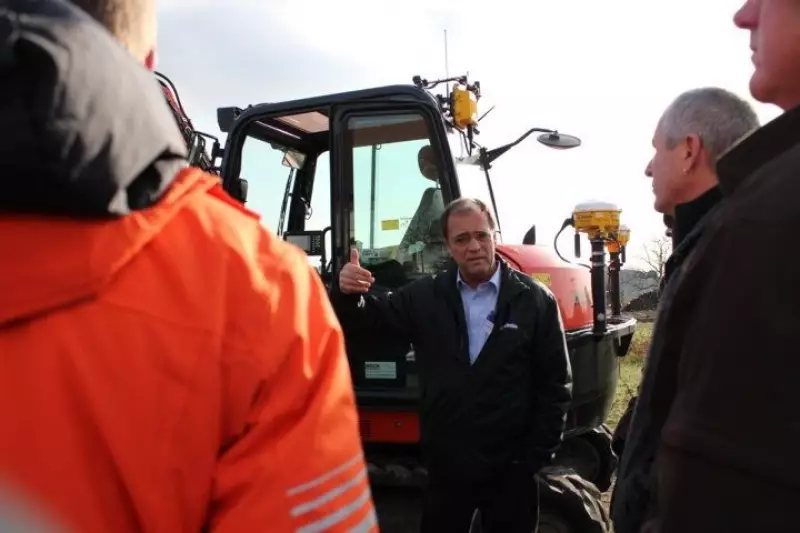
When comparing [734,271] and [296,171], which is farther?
[296,171]

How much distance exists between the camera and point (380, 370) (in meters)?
3.55

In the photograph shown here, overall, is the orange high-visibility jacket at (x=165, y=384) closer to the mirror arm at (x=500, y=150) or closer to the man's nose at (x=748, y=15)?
the man's nose at (x=748, y=15)

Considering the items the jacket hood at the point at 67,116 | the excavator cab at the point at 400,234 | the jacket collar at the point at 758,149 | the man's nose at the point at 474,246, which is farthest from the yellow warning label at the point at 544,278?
the jacket hood at the point at 67,116

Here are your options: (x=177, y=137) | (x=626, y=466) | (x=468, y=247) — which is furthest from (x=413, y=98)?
(x=177, y=137)

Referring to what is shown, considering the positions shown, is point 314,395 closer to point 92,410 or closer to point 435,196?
point 92,410

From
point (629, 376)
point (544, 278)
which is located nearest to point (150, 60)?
point (544, 278)

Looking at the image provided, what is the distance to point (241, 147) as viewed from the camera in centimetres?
415

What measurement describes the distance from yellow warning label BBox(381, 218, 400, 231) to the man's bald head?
273cm

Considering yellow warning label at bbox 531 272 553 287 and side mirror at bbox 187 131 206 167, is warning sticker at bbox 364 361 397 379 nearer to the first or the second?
yellow warning label at bbox 531 272 553 287

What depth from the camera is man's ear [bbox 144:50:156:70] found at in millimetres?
924

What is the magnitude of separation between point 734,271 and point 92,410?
78 cm

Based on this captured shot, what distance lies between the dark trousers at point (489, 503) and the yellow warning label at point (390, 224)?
140cm

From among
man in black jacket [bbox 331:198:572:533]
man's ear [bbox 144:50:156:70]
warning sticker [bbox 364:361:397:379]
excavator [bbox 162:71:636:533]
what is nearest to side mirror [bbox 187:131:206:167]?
excavator [bbox 162:71:636:533]

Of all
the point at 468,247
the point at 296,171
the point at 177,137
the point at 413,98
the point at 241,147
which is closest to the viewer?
the point at 177,137
